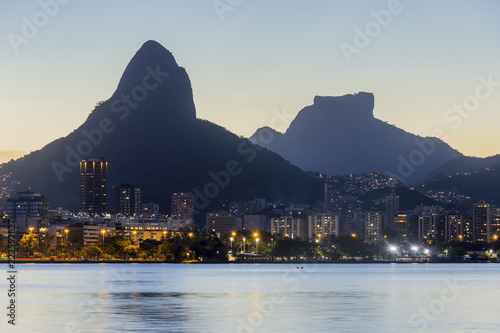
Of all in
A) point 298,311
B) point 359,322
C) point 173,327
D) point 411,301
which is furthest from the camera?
point 411,301

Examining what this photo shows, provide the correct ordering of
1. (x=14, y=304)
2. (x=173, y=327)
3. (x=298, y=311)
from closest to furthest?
1. (x=173, y=327)
2. (x=298, y=311)
3. (x=14, y=304)

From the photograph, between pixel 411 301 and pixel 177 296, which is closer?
pixel 411 301

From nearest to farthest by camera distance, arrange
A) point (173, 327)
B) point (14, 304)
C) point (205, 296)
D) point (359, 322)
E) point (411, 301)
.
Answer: point (173, 327)
point (359, 322)
point (14, 304)
point (411, 301)
point (205, 296)

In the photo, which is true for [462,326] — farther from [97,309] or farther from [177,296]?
[177,296]

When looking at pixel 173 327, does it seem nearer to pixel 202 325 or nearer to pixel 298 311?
pixel 202 325

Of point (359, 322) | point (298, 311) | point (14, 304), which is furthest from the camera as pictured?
point (14, 304)

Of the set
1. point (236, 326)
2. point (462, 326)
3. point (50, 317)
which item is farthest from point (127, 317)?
point (462, 326)

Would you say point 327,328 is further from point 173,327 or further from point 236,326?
point 173,327

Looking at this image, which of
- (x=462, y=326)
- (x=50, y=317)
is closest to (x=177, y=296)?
(x=50, y=317)

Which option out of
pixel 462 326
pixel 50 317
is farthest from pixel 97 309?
pixel 462 326
